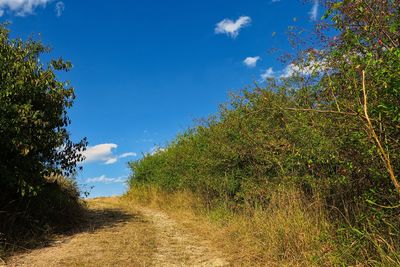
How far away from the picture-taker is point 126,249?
954 centimetres

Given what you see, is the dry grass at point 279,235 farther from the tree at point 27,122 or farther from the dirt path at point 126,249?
the tree at point 27,122

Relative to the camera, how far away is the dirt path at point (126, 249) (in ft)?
27.9

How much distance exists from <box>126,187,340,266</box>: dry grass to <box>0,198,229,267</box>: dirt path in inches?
19.1

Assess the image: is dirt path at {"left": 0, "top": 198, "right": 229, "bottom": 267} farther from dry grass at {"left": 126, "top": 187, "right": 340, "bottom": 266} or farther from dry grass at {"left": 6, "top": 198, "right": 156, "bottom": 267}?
dry grass at {"left": 126, "top": 187, "right": 340, "bottom": 266}

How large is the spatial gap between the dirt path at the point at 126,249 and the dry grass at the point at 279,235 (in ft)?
1.60

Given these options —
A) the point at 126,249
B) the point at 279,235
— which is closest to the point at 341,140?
the point at 279,235

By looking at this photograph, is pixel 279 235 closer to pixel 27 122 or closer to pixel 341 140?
pixel 341 140

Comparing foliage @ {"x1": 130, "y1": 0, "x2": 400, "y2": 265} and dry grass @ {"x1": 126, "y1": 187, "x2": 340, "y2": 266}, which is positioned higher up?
foliage @ {"x1": 130, "y1": 0, "x2": 400, "y2": 265}

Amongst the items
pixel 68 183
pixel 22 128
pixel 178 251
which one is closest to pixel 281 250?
pixel 178 251

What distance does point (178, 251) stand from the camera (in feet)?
31.6

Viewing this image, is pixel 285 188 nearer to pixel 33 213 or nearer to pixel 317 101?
pixel 317 101

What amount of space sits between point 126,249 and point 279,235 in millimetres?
3688

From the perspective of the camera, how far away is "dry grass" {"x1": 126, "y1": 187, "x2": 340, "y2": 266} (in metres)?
6.91

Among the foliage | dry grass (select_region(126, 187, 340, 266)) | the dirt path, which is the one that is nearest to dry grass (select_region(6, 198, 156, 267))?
the dirt path
